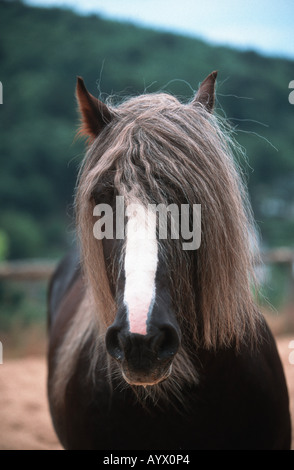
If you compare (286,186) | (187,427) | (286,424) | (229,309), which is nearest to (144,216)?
(229,309)

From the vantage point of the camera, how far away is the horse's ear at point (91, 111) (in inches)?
69.3

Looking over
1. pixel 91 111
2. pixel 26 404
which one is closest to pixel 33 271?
pixel 26 404

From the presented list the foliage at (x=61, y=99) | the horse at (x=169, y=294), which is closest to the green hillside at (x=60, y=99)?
the foliage at (x=61, y=99)

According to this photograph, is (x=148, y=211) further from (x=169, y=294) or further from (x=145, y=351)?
(x=145, y=351)

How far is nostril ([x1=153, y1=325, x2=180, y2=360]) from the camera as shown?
1272 mm

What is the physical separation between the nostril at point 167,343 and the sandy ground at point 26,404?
2.88 metres

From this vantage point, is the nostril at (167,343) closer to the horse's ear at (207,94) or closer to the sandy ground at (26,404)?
the horse's ear at (207,94)

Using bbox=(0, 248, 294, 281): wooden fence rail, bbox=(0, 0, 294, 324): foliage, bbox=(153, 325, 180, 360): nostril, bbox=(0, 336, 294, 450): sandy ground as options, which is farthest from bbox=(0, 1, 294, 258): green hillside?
bbox=(153, 325, 180, 360): nostril

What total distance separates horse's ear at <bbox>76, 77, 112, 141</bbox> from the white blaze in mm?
551

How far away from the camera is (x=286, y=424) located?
6.59ft

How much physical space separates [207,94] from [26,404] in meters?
4.28

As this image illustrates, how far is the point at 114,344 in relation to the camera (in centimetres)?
134

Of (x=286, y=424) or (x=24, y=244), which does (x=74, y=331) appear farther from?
(x=24, y=244)

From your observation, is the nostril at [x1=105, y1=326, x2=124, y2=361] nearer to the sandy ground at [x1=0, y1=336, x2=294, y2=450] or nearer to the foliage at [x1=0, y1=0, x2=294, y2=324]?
the sandy ground at [x1=0, y1=336, x2=294, y2=450]
